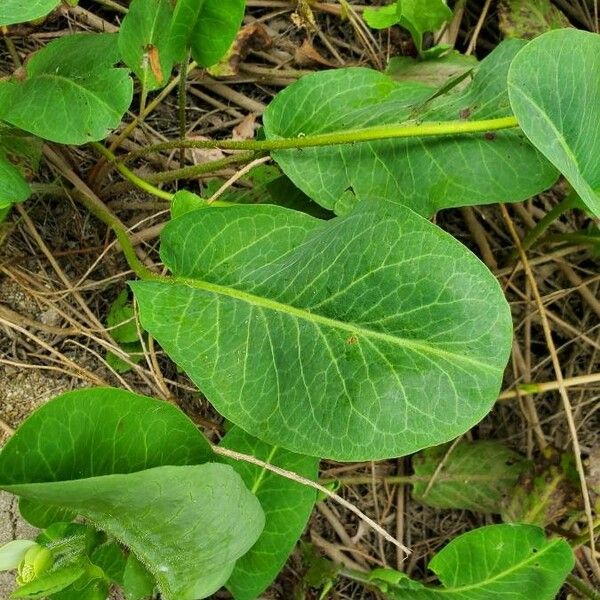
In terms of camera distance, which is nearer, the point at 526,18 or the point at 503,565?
the point at 503,565

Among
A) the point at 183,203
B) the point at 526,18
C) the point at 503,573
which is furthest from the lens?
the point at 526,18

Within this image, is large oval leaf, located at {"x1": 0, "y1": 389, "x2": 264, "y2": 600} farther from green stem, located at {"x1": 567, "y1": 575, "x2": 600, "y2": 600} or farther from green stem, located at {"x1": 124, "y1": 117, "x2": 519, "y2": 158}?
green stem, located at {"x1": 567, "y1": 575, "x2": 600, "y2": 600}

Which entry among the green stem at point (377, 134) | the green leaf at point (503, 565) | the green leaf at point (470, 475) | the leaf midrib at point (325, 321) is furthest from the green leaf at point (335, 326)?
the green leaf at point (470, 475)

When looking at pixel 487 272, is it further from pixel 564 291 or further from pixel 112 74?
pixel 564 291

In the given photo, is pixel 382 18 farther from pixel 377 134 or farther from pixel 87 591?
pixel 87 591

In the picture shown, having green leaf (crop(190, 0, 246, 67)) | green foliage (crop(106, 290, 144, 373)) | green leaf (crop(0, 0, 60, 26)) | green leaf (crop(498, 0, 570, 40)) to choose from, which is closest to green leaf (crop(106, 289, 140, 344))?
green foliage (crop(106, 290, 144, 373))

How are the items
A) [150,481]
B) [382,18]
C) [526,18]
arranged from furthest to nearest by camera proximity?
[526,18]
[382,18]
[150,481]

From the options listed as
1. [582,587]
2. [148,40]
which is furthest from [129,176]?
[582,587]
